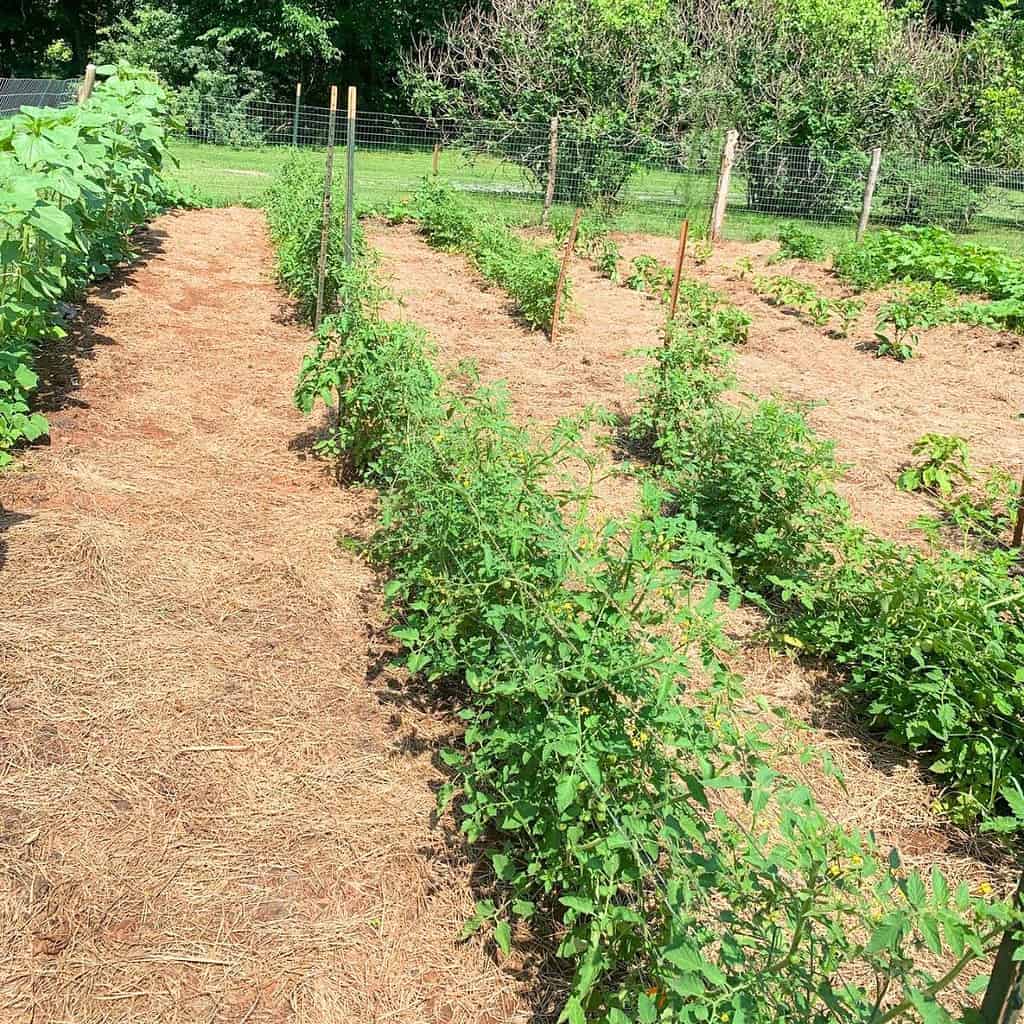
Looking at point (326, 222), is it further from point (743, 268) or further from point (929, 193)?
point (929, 193)

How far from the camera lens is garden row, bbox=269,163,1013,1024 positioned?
5.68 feet

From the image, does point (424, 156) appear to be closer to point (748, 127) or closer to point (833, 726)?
point (748, 127)

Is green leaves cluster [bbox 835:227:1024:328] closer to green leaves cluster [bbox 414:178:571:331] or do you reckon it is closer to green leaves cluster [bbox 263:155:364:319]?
green leaves cluster [bbox 414:178:571:331]

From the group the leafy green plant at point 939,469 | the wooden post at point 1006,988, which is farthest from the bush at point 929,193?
the wooden post at point 1006,988

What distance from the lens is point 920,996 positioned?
1375 millimetres

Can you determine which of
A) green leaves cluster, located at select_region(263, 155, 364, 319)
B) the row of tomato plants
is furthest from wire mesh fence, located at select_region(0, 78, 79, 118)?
the row of tomato plants

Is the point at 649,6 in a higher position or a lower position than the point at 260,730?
higher

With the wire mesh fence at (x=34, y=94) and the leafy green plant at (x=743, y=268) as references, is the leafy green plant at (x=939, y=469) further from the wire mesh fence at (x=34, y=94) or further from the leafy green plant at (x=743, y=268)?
the wire mesh fence at (x=34, y=94)

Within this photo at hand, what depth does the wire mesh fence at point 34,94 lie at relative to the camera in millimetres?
9711

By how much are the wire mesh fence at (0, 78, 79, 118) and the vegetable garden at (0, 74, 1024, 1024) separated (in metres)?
3.21

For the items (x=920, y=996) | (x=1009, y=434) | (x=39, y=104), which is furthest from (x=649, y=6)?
(x=920, y=996)

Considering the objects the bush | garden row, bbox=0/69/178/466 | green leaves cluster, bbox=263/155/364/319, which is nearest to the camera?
garden row, bbox=0/69/178/466

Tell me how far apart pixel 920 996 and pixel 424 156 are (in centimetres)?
1998

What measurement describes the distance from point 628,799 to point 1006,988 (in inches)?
37.6
